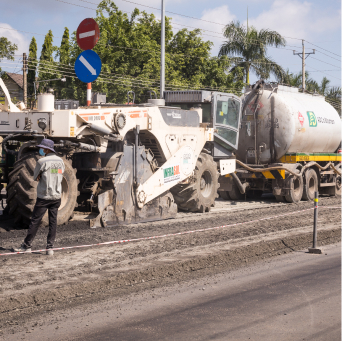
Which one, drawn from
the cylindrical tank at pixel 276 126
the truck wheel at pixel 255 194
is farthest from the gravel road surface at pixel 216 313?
the truck wheel at pixel 255 194

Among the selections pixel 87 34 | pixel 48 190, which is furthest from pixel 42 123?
pixel 87 34

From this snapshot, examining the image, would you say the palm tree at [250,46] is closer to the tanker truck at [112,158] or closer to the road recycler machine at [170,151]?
the road recycler machine at [170,151]

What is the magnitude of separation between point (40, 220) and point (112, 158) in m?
2.69

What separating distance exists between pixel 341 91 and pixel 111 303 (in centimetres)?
4703

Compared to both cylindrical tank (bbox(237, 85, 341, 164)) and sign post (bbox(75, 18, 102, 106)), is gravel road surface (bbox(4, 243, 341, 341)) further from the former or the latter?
cylindrical tank (bbox(237, 85, 341, 164))

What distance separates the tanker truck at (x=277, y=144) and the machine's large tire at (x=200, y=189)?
213 cm

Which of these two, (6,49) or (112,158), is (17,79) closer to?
(6,49)

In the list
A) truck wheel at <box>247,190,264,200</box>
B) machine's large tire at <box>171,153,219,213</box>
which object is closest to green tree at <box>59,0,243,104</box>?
truck wheel at <box>247,190,264,200</box>

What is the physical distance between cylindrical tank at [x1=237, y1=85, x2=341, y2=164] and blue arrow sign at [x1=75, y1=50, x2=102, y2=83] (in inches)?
299

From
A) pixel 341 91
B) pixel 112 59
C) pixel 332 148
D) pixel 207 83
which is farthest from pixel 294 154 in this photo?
pixel 341 91

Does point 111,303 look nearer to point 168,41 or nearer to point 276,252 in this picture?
point 276,252

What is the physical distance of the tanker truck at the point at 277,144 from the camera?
53.3 ft

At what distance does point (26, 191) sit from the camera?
8.94 metres

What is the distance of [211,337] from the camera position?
15.8 ft
